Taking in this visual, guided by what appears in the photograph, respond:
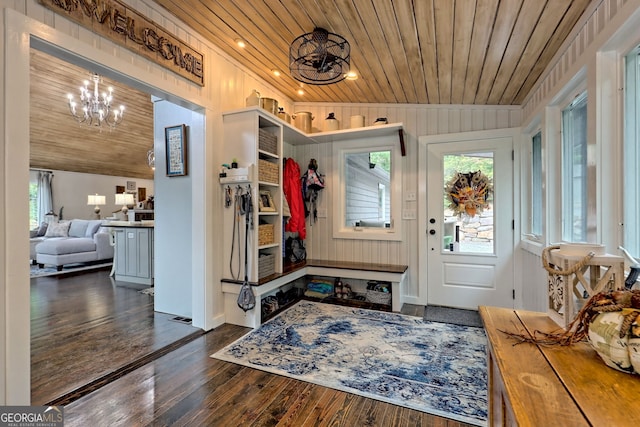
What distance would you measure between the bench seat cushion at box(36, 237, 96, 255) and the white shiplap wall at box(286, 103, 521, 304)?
4858 millimetres

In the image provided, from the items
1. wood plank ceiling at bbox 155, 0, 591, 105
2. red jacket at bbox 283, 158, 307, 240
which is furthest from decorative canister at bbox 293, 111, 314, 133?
wood plank ceiling at bbox 155, 0, 591, 105

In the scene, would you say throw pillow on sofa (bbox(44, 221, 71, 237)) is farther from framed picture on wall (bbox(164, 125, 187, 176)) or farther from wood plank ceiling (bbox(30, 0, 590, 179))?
framed picture on wall (bbox(164, 125, 187, 176))

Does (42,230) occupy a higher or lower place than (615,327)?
lower

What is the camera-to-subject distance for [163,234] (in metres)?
3.41

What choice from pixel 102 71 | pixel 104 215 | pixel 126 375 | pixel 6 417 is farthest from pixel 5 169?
pixel 104 215

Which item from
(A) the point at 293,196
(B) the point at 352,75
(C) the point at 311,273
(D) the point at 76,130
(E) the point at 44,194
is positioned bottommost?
(C) the point at 311,273

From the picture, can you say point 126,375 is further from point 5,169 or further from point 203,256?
point 5,169

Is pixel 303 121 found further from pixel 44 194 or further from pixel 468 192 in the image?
pixel 44 194

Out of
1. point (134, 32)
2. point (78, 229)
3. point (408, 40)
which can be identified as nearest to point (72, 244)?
point (78, 229)

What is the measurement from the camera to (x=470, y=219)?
139 inches

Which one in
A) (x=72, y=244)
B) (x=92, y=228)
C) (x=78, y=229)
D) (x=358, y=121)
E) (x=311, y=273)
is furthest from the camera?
(x=78, y=229)

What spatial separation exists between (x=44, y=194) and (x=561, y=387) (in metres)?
10.4

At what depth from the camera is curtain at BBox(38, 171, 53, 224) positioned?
305 inches

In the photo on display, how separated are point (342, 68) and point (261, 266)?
6.58ft
